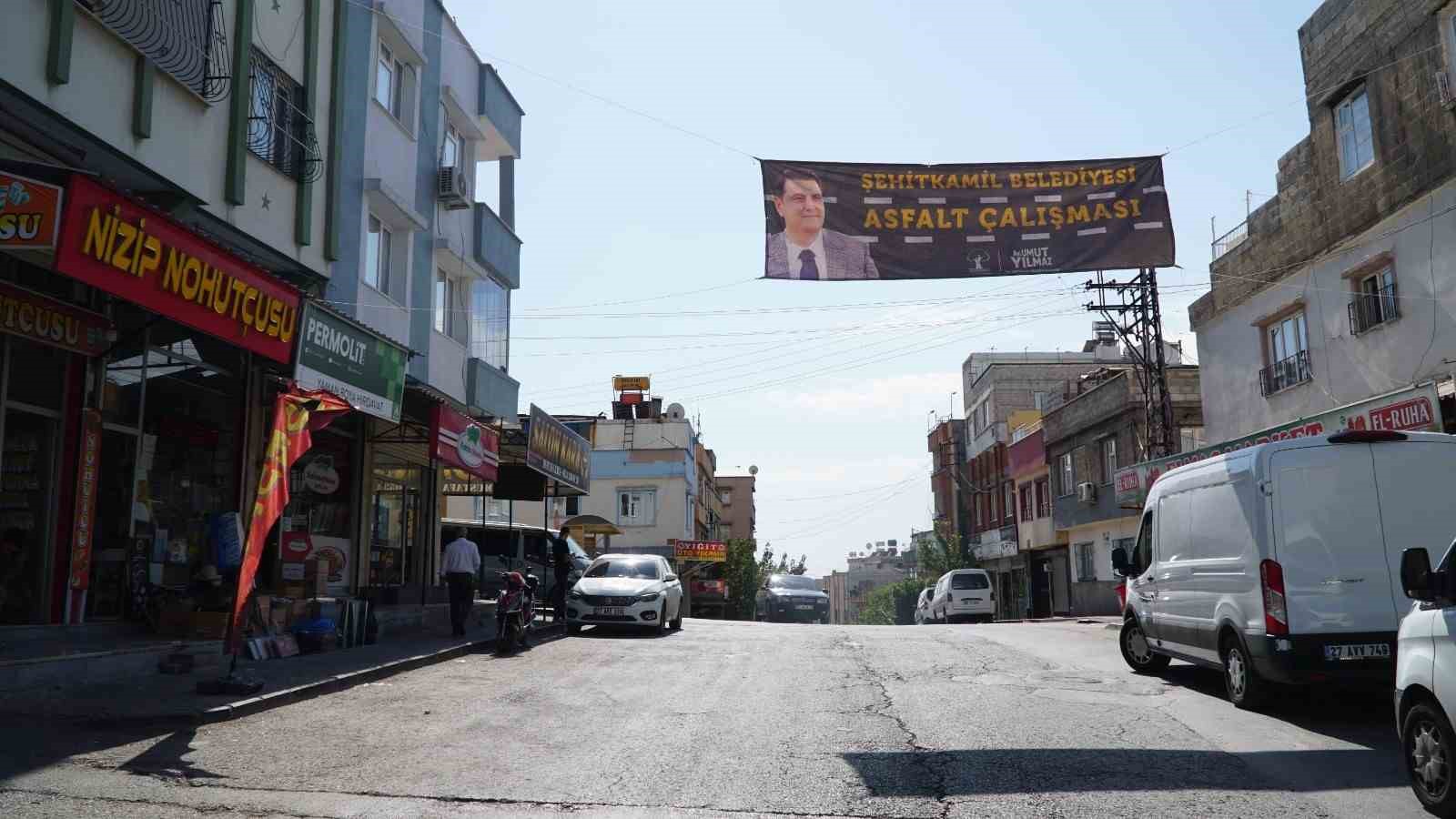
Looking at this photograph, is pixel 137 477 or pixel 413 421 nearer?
pixel 137 477

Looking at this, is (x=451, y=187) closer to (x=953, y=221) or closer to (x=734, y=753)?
(x=953, y=221)

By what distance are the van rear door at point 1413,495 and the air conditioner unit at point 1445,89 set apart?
8403mm

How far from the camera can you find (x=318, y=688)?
10.3 meters

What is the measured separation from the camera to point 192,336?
44.1 ft

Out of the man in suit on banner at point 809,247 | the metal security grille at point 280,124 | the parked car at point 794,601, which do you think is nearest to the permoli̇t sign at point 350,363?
the metal security grille at point 280,124

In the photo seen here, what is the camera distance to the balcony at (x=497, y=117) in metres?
21.2

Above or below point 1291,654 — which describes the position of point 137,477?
above

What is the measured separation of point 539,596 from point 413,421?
9586mm

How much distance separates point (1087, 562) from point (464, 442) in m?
27.4

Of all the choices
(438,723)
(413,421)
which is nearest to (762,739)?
(438,723)

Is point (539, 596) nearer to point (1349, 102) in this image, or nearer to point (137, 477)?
point (137, 477)

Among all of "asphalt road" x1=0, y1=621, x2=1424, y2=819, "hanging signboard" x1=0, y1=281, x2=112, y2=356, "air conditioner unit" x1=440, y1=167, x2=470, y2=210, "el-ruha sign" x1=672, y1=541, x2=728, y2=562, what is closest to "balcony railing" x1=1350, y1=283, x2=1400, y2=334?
"asphalt road" x1=0, y1=621, x2=1424, y2=819

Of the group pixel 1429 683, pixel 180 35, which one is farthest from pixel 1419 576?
pixel 180 35

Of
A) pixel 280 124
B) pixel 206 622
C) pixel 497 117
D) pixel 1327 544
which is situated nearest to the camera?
pixel 1327 544
